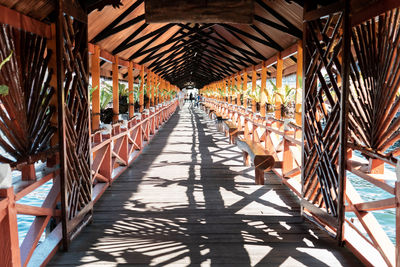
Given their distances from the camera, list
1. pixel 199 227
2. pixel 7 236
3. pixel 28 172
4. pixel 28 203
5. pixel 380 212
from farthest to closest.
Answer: pixel 380 212 < pixel 28 203 < pixel 199 227 < pixel 28 172 < pixel 7 236

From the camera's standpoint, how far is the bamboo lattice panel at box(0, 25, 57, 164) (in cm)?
253

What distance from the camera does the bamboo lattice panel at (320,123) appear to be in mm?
3188

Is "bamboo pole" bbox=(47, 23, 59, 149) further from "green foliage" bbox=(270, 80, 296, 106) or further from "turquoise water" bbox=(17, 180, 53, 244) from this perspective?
"green foliage" bbox=(270, 80, 296, 106)

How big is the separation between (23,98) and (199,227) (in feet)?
6.42

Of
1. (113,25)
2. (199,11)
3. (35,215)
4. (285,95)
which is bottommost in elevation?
(35,215)

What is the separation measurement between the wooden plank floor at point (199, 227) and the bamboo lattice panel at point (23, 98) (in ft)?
3.08

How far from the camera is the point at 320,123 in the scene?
3529mm

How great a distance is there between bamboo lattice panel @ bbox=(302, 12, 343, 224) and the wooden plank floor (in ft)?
1.22

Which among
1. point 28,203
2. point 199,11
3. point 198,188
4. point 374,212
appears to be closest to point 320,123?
point 199,11

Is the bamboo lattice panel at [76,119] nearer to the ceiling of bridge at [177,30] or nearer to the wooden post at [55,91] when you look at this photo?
the wooden post at [55,91]

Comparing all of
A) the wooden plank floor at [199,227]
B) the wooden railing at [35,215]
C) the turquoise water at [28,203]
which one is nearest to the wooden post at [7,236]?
the wooden railing at [35,215]

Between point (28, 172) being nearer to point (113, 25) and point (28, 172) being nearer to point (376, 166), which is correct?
point (376, 166)

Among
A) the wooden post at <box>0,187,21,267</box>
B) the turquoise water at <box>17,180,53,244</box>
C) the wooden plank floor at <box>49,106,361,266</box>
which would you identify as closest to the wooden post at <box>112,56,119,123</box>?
the wooden plank floor at <box>49,106,361,266</box>

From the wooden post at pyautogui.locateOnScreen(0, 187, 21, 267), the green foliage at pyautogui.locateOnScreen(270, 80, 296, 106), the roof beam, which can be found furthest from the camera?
the green foliage at pyautogui.locateOnScreen(270, 80, 296, 106)
